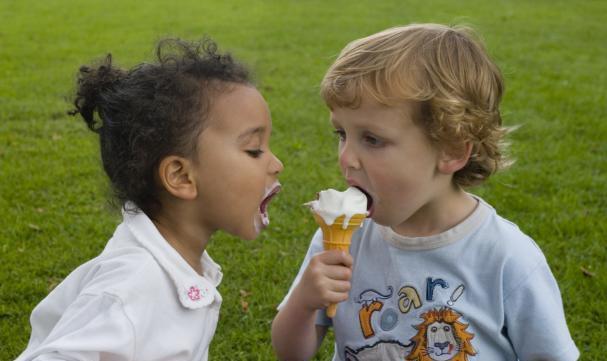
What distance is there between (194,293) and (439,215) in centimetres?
97

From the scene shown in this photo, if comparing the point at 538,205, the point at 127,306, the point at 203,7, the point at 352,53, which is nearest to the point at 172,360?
the point at 127,306

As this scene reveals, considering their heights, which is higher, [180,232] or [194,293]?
[180,232]

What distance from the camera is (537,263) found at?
269 centimetres

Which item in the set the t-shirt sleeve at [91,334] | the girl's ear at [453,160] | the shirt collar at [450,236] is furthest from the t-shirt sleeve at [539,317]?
the t-shirt sleeve at [91,334]

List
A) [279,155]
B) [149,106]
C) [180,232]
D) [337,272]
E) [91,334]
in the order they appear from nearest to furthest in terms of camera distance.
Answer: [91,334] → [337,272] → [149,106] → [180,232] → [279,155]

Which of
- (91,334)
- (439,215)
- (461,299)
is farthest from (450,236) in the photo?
(91,334)

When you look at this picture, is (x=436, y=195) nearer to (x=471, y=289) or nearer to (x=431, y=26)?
(x=471, y=289)

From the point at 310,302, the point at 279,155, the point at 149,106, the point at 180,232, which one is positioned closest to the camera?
the point at 310,302

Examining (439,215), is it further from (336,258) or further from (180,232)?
(180,232)

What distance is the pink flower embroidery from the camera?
8.88ft

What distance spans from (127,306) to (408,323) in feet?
3.45

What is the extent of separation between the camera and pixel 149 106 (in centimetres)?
278

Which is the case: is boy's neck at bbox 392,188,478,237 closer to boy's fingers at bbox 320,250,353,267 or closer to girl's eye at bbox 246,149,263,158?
boy's fingers at bbox 320,250,353,267

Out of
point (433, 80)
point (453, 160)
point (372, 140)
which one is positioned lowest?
point (453, 160)
